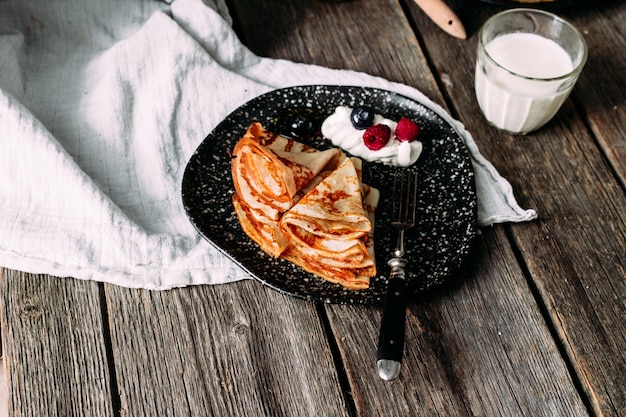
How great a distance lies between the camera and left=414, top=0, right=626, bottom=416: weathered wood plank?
1.30m

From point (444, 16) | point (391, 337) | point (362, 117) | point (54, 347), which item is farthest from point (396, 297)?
point (444, 16)

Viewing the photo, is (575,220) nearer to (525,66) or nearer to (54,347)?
(525,66)

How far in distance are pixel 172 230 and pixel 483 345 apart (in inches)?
25.1

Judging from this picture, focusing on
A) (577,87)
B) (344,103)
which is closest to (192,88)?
(344,103)

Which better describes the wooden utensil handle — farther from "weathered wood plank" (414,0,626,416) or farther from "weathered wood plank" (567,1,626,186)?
"weathered wood plank" (567,1,626,186)

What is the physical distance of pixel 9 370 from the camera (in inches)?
50.5

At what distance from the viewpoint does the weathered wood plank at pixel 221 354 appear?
1.24 meters

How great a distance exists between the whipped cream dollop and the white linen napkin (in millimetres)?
156

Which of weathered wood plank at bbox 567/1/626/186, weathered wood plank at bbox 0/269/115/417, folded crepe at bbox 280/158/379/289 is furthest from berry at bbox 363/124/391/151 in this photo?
weathered wood plank at bbox 0/269/115/417

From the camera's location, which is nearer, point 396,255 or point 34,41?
point 396,255

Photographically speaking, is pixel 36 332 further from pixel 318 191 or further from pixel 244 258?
pixel 318 191

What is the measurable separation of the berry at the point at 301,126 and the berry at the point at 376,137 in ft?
0.43

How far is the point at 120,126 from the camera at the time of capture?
5.24 ft

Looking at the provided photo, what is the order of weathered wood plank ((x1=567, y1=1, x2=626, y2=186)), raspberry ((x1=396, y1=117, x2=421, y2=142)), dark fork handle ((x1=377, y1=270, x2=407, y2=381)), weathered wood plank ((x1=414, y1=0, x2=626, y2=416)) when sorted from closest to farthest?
dark fork handle ((x1=377, y1=270, x2=407, y2=381)), weathered wood plank ((x1=414, y1=0, x2=626, y2=416)), raspberry ((x1=396, y1=117, x2=421, y2=142)), weathered wood plank ((x1=567, y1=1, x2=626, y2=186))
